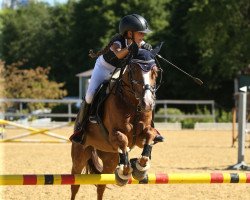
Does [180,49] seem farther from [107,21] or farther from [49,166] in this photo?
[49,166]


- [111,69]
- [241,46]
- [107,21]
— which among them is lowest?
[111,69]

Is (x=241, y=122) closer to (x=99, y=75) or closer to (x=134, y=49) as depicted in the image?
(x=99, y=75)

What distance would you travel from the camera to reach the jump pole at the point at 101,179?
567cm

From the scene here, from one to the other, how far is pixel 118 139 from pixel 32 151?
12.3 metres

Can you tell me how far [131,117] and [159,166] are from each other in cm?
758

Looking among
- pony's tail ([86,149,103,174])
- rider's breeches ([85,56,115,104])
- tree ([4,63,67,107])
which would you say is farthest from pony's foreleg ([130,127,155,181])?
tree ([4,63,67,107])

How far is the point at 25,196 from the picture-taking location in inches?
358

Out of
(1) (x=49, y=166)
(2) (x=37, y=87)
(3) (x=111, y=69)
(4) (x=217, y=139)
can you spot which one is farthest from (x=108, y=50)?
(2) (x=37, y=87)

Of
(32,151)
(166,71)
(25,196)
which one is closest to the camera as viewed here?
(25,196)

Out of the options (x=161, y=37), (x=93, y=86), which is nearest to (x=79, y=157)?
(x=93, y=86)

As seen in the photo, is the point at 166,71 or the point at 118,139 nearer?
the point at 118,139

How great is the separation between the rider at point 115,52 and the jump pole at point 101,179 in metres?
1.24

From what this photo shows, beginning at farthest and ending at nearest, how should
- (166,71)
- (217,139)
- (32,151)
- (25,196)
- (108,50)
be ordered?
1. (166,71)
2. (217,139)
3. (32,151)
4. (25,196)
5. (108,50)

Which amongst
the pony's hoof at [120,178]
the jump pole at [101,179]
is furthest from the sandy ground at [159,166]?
the pony's hoof at [120,178]
